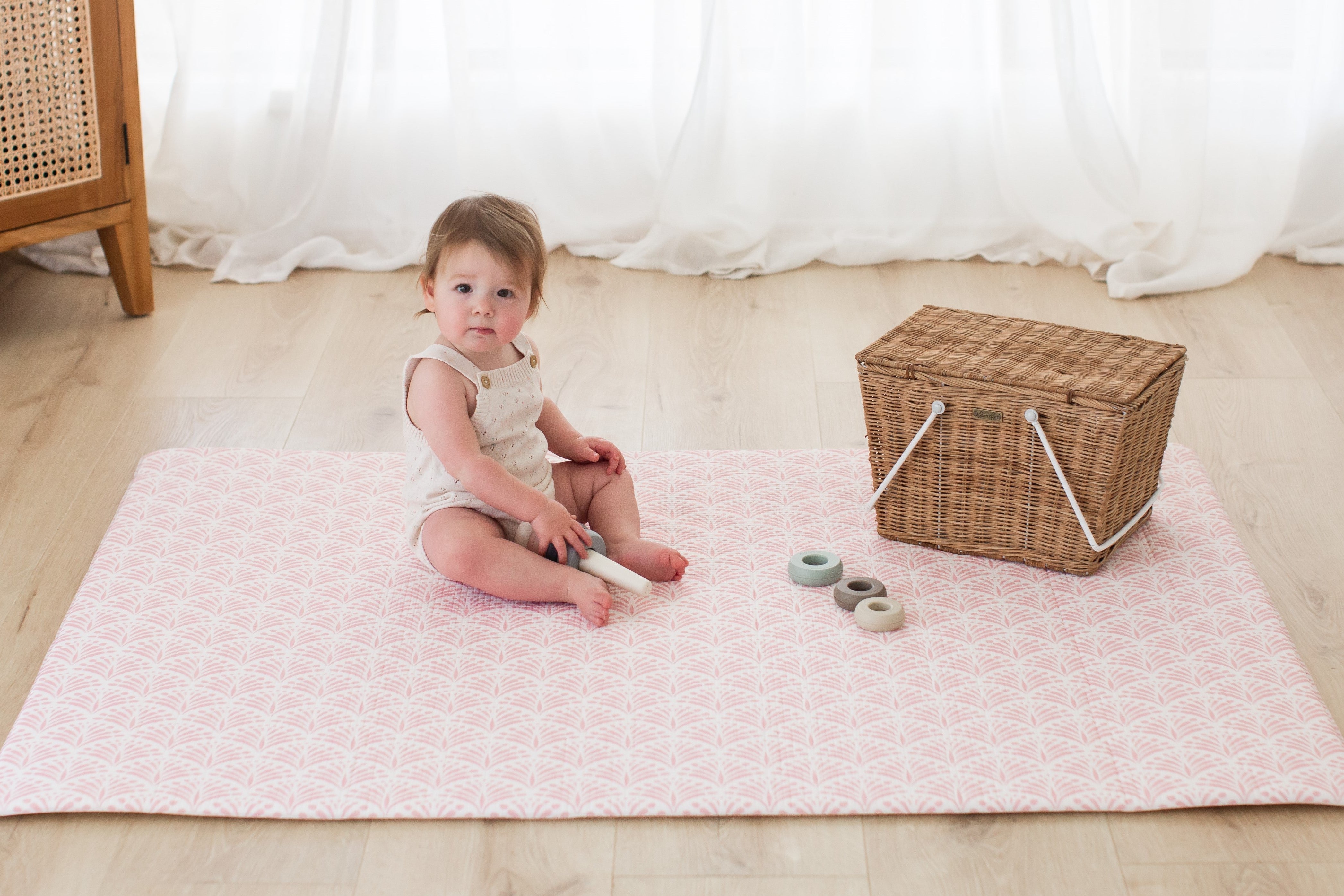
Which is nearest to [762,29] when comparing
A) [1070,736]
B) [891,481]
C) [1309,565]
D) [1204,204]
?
[1204,204]

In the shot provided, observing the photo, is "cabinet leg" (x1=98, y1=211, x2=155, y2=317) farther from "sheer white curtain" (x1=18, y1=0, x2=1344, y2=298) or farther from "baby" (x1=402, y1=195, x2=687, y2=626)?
"baby" (x1=402, y1=195, x2=687, y2=626)

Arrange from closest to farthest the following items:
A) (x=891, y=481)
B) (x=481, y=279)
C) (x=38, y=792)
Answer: (x=38, y=792), (x=481, y=279), (x=891, y=481)

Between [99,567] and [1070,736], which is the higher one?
[1070,736]

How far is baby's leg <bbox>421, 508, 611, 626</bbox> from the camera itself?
143 cm

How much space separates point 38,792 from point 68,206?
1.19 meters

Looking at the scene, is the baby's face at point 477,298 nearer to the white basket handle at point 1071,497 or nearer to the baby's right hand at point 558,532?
the baby's right hand at point 558,532

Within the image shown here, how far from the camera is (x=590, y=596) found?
56.0 inches

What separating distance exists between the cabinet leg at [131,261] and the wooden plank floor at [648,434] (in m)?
0.04

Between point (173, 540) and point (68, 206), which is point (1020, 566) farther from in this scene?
point (68, 206)

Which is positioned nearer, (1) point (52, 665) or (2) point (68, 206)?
(1) point (52, 665)

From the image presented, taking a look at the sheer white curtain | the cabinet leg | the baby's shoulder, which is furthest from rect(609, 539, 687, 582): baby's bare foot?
the cabinet leg

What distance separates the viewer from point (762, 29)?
2.46 metres

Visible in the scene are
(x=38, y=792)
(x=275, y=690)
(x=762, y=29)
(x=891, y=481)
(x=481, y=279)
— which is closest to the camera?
(x=38, y=792)

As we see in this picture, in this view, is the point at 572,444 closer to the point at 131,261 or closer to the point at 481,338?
the point at 481,338
